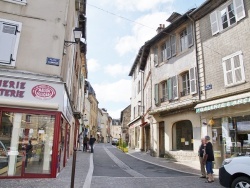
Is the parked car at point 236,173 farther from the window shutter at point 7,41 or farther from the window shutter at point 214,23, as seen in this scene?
the window shutter at point 214,23

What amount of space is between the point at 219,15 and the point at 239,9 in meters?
1.52

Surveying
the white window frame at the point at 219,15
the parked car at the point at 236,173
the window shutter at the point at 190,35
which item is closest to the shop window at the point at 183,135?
the window shutter at the point at 190,35

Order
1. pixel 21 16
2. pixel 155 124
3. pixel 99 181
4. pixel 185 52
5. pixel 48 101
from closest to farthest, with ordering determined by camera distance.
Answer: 1. pixel 99 181
2. pixel 48 101
3. pixel 21 16
4. pixel 185 52
5. pixel 155 124

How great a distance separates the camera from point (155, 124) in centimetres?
1998

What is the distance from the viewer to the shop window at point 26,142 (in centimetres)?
832

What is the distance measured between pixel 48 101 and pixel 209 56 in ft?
32.6

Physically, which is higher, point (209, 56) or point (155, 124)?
point (209, 56)

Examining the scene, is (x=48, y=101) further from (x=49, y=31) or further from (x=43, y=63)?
(x=49, y=31)

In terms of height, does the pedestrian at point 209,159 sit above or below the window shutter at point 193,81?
below

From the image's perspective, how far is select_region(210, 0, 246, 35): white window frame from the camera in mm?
12398

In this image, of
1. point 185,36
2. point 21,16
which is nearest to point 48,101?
point 21,16

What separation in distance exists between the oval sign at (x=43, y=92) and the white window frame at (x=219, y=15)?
994 centimetres

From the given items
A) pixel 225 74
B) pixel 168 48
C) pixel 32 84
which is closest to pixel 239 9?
pixel 225 74

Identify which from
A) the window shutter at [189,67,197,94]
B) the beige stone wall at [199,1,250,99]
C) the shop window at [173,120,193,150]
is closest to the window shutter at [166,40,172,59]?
the window shutter at [189,67,197,94]
